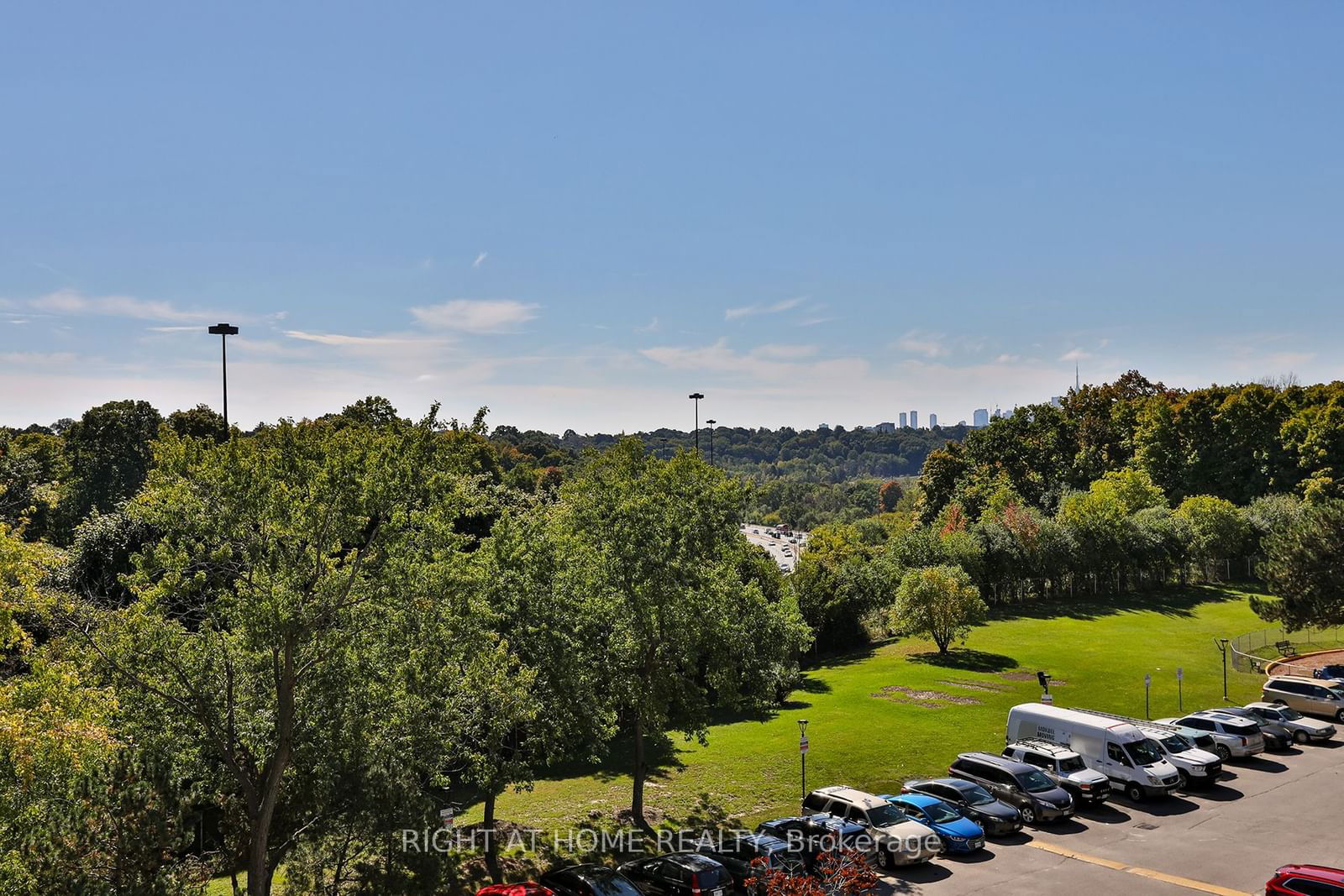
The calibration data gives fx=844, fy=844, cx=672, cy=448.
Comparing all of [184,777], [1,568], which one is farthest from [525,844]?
[1,568]

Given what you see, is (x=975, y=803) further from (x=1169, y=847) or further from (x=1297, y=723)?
(x=1297, y=723)

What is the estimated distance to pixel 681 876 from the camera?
18.3m

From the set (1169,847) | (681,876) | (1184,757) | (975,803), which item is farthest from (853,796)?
(1184,757)

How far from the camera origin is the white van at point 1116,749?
24.9 meters

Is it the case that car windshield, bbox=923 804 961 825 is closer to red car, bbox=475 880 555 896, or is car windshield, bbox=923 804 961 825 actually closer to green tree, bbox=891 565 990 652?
red car, bbox=475 880 555 896

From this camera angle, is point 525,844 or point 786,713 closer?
point 525,844

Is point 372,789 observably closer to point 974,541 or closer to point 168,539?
point 168,539

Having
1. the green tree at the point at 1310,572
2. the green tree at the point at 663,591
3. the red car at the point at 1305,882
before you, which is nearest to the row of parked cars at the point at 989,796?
the red car at the point at 1305,882

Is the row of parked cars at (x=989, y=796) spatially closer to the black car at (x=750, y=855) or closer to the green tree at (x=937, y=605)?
the black car at (x=750, y=855)

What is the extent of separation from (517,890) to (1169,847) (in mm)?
16122

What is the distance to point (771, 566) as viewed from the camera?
138ft

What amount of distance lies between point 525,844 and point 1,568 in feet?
45.6

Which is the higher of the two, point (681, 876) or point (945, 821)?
point (681, 876)

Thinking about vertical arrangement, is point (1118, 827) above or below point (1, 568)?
below
